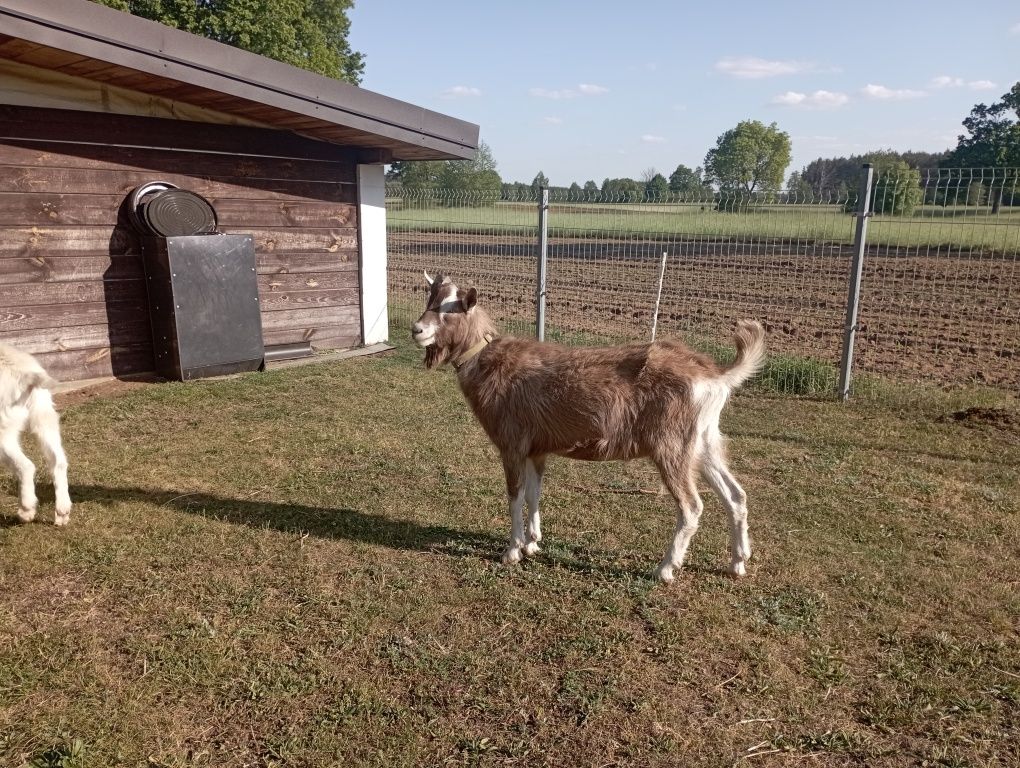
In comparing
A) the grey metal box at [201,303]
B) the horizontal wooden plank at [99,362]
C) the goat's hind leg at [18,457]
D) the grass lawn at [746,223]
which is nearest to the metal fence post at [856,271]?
the grass lawn at [746,223]

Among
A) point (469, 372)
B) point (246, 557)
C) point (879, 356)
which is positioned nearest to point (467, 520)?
point (469, 372)

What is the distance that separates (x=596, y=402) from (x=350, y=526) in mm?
1994

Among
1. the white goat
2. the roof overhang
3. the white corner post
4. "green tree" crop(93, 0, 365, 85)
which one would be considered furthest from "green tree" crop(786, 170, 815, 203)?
"green tree" crop(93, 0, 365, 85)

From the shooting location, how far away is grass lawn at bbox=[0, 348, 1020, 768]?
2.98m

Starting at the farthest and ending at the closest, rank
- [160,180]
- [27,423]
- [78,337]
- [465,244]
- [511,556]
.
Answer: [465,244] < [160,180] < [78,337] < [27,423] < [511,556]

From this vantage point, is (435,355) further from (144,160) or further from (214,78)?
(144,160)

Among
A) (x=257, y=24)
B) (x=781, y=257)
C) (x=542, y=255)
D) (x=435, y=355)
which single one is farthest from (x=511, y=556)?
(x=257, y=24)

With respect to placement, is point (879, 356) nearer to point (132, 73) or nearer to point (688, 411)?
point (688, 411)

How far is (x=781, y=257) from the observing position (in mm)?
11883

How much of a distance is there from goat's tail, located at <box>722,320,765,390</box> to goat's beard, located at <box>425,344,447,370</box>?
5.80 ft

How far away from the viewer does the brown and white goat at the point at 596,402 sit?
417 centimetres

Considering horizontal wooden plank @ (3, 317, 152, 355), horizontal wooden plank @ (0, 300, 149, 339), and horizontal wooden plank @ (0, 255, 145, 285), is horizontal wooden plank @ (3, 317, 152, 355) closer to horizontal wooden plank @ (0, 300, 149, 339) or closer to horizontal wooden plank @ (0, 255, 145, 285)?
horizontal wooden plank @ (0, 300, 149, 339)

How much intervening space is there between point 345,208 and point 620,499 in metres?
6.67

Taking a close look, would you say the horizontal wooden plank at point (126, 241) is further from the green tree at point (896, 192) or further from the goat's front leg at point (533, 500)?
the green tree at point (896, 192)
